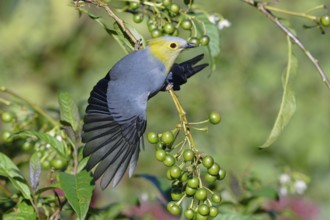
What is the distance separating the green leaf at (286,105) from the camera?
9.96ft

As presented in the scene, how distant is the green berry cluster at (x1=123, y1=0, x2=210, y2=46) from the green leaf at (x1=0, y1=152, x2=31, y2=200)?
0.79 metres

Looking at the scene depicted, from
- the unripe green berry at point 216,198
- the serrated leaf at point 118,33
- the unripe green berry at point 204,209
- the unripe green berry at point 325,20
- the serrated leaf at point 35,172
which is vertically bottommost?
the unripe green berry at point 325,20

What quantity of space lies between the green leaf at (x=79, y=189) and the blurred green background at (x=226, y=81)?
322 centimetres

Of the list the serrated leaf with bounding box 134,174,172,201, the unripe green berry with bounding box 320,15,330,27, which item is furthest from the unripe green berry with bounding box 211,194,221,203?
the unripe green berry with bounding box 320,15,330,27

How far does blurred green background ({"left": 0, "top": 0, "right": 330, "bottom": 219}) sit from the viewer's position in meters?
6.65

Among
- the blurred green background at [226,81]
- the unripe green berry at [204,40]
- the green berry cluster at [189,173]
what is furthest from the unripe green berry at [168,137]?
the blurred green background at [226,81]

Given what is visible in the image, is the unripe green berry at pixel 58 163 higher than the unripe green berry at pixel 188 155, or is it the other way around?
the unripe green berry at pixel 188 155

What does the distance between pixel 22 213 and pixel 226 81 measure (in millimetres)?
4909

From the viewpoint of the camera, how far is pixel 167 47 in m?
3.15

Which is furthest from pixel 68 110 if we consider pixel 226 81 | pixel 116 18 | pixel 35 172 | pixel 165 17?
pixel 226 81

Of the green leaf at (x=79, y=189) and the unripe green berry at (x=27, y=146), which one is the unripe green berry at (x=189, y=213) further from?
the unripe green berry at (x=27, y=146)

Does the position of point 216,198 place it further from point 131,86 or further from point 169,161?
point 131,86

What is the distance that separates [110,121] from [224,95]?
4.51 metres

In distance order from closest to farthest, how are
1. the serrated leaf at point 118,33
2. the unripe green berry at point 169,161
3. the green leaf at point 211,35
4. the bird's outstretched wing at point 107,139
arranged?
the unripe green berry at point 169,161 → the bird's outstretched wing at point 107,139 → the serrated leaf at point 118,33 → the green leaf at point 211,35
